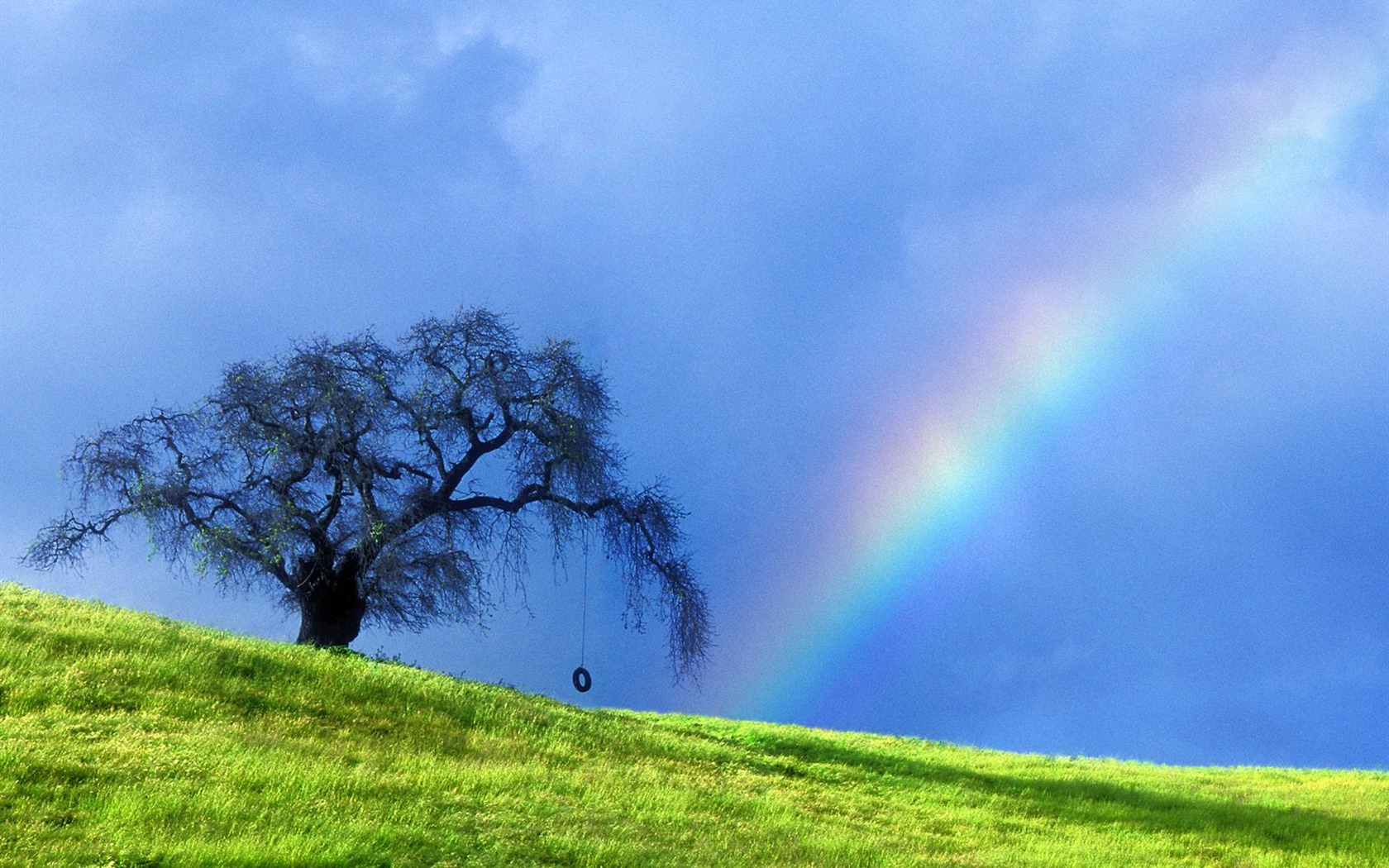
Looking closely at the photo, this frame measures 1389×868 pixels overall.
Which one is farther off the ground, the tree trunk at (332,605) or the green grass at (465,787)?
the tree trunk at (332,605)

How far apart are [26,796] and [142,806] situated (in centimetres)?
121

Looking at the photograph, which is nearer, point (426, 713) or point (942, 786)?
point (426, 713)

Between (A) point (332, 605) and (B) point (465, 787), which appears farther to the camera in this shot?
(A) point (332, 605)

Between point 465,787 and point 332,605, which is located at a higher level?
point 332,605

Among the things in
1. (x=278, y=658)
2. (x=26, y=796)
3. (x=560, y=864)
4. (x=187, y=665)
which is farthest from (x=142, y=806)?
(x=278, y=658)

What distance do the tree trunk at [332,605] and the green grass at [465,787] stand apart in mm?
4147

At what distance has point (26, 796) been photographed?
1169 cm

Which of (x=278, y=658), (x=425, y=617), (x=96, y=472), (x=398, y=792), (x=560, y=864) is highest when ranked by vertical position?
(x=96, y=472)

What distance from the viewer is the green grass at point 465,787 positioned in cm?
1185

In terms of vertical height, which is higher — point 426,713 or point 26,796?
point 426,713

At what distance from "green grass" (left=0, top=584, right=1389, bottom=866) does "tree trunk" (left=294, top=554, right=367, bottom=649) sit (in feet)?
13.6

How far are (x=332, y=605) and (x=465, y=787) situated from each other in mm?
14909

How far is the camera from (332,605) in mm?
28469

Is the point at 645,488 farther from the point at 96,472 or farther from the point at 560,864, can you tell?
the point at 560,864
